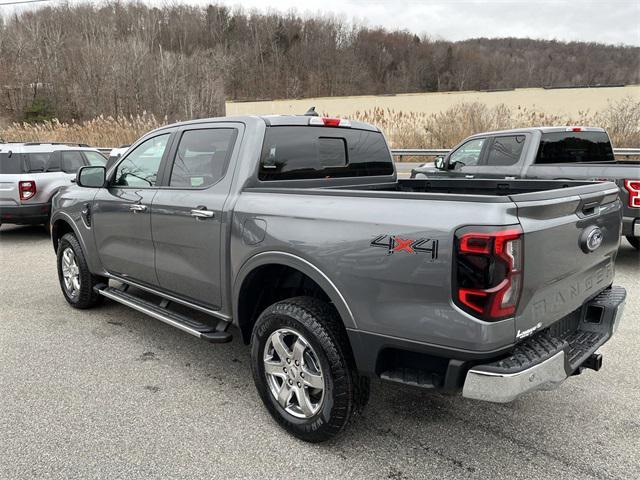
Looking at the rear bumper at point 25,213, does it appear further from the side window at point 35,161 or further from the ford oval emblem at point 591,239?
the ford oval emblem at point 591,239

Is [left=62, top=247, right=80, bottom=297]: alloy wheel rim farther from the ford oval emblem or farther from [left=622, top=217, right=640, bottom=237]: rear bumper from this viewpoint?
[left=622, top=217, right=640, bottom=237]: rear bumper

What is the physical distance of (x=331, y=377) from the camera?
2.70m

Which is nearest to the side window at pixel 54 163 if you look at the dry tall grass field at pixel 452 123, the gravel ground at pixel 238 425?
the gravel ground at pixel 238 425

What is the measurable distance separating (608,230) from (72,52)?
66700 mm

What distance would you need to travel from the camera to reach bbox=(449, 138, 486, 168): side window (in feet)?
28.5

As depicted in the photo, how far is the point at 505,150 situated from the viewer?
8070mm

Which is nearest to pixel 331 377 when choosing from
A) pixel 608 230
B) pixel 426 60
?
pixel 608 230

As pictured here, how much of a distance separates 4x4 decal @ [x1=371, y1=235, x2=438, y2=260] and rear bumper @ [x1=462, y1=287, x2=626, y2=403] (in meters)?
0.58

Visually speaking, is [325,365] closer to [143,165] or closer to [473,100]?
[143,165]

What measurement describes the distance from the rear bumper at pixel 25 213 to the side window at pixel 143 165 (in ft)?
17.9

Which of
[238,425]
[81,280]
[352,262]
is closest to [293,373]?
[238,425]

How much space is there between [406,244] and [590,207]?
1.15 metres

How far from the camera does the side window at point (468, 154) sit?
28.5ft

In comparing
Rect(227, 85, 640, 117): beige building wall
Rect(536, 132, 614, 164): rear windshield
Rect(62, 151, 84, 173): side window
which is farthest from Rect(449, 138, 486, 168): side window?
Rect(227, 85, 640, 117): beige building wall
